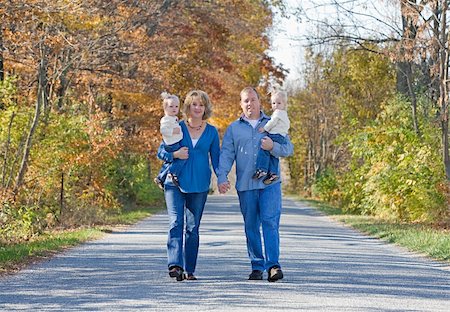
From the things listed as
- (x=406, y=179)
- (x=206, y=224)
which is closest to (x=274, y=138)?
(x=206, y=224)

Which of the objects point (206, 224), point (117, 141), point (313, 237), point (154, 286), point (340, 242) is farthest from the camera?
point (117, 141)

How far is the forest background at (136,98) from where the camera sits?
850 inches

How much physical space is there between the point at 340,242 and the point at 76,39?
7.49 m

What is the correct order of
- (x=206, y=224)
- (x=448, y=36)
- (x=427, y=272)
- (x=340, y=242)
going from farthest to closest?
(x=206, y=224)
(x=448, y=36)
(x=340, y=242)
(x=427, y=272)

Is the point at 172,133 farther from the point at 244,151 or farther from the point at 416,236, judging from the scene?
the point at 416,236

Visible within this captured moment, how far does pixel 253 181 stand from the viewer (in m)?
11.1

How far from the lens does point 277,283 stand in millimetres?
10797

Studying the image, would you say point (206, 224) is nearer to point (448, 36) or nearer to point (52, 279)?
point (448, 36)

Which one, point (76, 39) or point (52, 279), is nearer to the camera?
point (52, 279)

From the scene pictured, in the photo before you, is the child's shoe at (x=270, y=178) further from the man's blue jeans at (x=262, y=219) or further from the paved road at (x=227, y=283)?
the paved road at (x=227, y=283)

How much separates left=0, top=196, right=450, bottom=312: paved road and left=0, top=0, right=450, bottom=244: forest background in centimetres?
382

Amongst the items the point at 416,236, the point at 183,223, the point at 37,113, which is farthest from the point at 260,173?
the point at 37,113

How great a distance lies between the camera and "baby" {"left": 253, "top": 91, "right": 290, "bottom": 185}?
1106cm

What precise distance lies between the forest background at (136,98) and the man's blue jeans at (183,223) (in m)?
4.67
